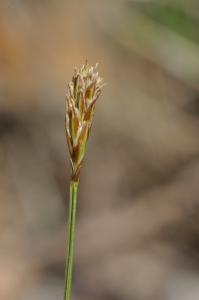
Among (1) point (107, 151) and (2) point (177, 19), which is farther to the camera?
(1) point (107, 151)

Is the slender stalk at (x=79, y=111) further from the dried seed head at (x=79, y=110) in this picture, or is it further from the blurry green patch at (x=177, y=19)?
the blurry green patch at (x=177, y=19)

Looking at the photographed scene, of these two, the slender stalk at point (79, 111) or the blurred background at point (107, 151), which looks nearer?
the slender stalk at point (79, 111)

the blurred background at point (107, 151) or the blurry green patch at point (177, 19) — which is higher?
the blurry green patch at point (177, 19)

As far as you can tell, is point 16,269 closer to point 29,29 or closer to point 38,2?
point 29,29

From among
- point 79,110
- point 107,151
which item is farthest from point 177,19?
point 79,110

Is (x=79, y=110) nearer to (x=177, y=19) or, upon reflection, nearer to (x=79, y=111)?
(x=79, y=111)

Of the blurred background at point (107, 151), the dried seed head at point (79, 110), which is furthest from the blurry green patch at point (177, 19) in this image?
the dried seed head at point (79, 110)

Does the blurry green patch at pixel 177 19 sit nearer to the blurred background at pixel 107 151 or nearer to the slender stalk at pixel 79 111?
the blurred background at pixel 107 151
